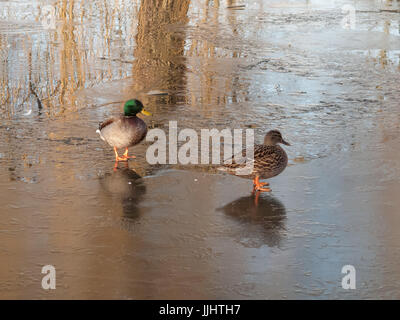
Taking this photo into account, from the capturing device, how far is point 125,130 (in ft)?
20.4

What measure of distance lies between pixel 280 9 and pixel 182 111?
22.9ft

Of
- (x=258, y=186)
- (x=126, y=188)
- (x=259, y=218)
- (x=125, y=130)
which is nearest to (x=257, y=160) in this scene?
(x=258, y=186)

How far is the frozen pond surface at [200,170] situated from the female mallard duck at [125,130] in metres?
0.20

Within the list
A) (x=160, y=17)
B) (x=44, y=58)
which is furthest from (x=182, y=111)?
(x=160, y=17)

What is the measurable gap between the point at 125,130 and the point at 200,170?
2.60 feet

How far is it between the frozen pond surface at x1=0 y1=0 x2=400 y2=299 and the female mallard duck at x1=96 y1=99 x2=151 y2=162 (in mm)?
197

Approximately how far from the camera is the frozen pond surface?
4227 millimetres

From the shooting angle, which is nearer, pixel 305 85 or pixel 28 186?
pixel 28 186

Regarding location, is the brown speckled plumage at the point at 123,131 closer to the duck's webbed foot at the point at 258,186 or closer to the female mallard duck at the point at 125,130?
the female mallard duck at the point at 125,130

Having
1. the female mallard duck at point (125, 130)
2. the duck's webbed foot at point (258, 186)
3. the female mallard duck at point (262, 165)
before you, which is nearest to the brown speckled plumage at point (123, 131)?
the female mallard duck at point (125, 130)

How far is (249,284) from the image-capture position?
4.06 m

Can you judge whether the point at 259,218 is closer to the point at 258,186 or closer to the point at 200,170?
the point at 258,186
